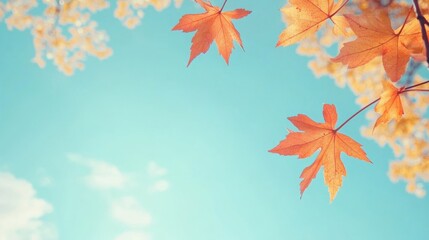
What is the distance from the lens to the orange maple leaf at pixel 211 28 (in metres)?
0.66

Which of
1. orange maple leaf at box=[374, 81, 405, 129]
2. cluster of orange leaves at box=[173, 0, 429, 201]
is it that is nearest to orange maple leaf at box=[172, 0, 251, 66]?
cluster of orange leaves at box=[173, 0, 429, 201]

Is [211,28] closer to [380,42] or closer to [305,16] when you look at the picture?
[305,16]

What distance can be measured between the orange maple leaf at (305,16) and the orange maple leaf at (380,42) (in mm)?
86

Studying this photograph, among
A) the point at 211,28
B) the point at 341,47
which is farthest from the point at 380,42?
the point at 211,28

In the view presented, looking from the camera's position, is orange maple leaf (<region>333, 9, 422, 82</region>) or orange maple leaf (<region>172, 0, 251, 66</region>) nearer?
orange maple leaf (<region>333, 9, 422, 82</region>)

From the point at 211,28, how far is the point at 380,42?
336 millimetres

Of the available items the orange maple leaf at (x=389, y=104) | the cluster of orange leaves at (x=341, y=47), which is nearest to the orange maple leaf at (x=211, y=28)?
the cluster of orange leaves at (x=341, y=47)

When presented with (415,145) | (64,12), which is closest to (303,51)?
(415,145)

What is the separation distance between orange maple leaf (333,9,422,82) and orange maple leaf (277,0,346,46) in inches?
3.4

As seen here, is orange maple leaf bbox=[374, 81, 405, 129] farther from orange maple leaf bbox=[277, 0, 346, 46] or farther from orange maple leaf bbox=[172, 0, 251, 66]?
orange maple leaf bbox=[172, 0, 251, 66]

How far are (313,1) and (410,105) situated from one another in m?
4.04

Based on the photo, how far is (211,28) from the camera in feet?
2.27

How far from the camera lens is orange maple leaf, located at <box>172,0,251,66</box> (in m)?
0.66

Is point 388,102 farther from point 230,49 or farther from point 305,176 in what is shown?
point 230,49
